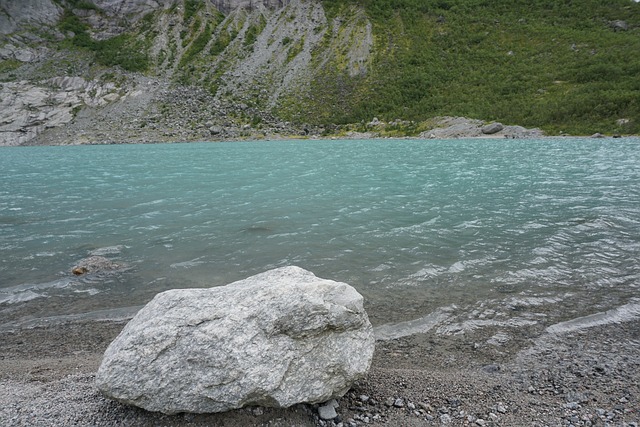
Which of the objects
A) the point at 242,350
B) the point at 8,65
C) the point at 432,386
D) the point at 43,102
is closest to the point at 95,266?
the point at 242,350

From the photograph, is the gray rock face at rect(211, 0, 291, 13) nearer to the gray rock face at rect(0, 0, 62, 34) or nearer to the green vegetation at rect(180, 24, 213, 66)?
the green vegetation at rect(180, 24, 213, 66)

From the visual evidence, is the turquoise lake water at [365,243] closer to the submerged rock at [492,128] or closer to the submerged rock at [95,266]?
the submerged rock at [95,266]

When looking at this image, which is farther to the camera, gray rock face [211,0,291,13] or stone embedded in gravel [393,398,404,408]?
gray rock face [211,0,291,13]

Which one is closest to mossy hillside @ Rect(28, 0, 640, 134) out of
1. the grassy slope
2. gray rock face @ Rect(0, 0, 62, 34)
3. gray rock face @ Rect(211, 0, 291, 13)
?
the grassy slope

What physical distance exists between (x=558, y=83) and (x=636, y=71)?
56.4 ft

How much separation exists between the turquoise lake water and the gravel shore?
1073 mm

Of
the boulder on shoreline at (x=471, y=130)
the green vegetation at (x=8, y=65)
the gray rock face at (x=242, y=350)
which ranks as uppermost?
the green vegetation at (x=8, y=65)

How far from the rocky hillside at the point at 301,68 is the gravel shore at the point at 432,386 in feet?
289

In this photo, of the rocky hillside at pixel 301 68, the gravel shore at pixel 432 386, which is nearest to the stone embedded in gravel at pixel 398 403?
the gravel shore at pixel 432 386

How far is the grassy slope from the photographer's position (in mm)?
89531

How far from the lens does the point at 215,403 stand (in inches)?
179

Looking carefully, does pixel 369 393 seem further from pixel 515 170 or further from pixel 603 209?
pixel 515 170

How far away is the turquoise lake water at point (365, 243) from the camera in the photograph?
9062 millimetres

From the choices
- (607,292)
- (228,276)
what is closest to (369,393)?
(228,276)
